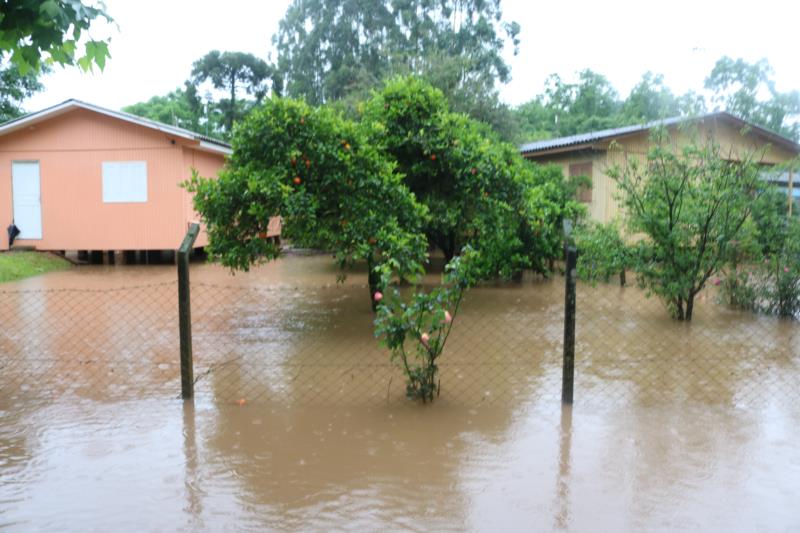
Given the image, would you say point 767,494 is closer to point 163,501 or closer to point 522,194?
point 163,501

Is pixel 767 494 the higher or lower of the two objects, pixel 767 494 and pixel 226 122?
the lower

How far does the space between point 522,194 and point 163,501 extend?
24.2 feet

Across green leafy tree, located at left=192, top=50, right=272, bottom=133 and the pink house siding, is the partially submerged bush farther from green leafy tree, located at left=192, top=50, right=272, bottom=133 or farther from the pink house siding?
green leafy tree, located at left=192, top=50, right=272, bottom=133

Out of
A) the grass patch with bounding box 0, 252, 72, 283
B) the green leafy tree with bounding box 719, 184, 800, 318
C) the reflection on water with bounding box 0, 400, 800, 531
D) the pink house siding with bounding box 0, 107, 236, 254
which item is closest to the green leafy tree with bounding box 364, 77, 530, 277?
the green leafy tree with bounding box 719, 184, 800, 318

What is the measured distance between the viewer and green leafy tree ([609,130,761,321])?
8562 millimetres

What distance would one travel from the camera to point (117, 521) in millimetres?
3572

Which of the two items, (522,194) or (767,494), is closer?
Answer: (767,494)

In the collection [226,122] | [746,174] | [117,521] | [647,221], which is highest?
[226,122]

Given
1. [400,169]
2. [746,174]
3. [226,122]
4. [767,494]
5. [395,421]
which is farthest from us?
[226,122]

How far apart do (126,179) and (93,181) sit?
0.81 metres

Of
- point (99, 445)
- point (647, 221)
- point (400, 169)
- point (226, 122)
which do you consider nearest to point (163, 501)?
point (99, 445)

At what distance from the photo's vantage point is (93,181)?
54.8 feet

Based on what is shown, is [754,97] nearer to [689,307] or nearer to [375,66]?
[375,66]

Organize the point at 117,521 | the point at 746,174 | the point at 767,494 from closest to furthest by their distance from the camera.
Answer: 1. the point at 117,521
2. the point at 767,494
3. the point at 746,174
